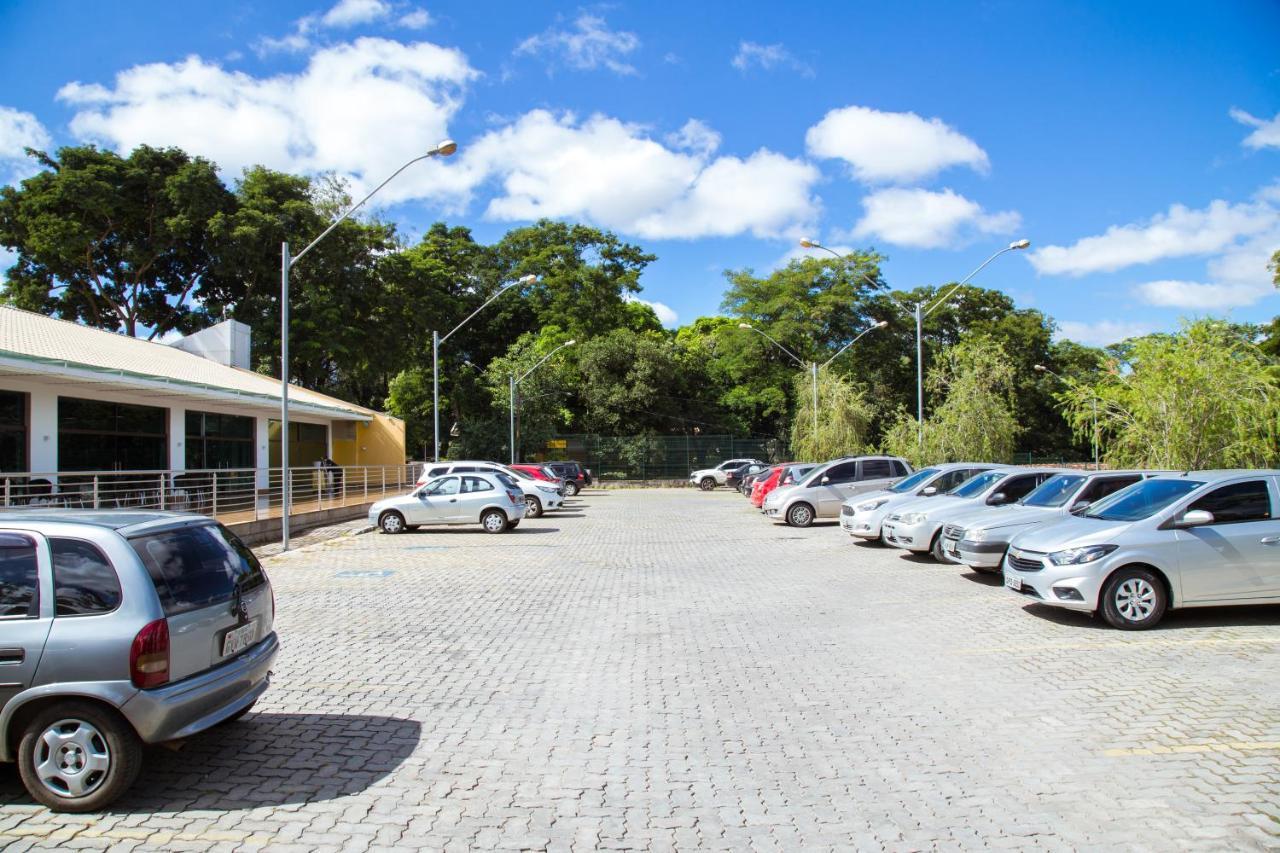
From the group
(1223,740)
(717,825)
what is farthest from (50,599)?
(1223,740)

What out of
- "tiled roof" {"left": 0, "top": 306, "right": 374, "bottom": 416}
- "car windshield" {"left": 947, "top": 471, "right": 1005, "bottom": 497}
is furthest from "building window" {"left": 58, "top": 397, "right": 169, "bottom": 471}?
"car windshield" {"left": 947, "top": 471, "right": 1005, "bottom": 497}

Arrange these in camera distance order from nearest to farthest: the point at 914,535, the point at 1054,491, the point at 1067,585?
the point at 1067,585 < the point at 1054,491 < the point at 914,535

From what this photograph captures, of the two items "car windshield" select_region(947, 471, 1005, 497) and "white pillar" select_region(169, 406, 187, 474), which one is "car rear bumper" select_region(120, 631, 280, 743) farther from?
"white pillar" select_region(169, 406, 187, 474)

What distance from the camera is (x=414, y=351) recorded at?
Answer: 46.0m

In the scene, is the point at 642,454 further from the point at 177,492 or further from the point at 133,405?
the point at 177,492

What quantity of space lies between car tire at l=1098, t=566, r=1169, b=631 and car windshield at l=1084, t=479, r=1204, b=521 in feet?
2.35

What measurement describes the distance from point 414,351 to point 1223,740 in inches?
1730

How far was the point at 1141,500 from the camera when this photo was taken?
31.4ft

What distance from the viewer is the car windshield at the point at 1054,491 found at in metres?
12.7

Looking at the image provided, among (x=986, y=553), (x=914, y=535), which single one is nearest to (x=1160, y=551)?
(x=986, y=553)

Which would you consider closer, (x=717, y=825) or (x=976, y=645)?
(x=717, y=825)

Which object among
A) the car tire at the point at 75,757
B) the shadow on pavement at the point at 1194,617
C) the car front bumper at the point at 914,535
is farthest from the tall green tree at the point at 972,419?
the car tire at the point at 75,757

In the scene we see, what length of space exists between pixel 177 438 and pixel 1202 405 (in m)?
25.1

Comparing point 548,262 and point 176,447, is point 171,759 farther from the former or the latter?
point 548,262
